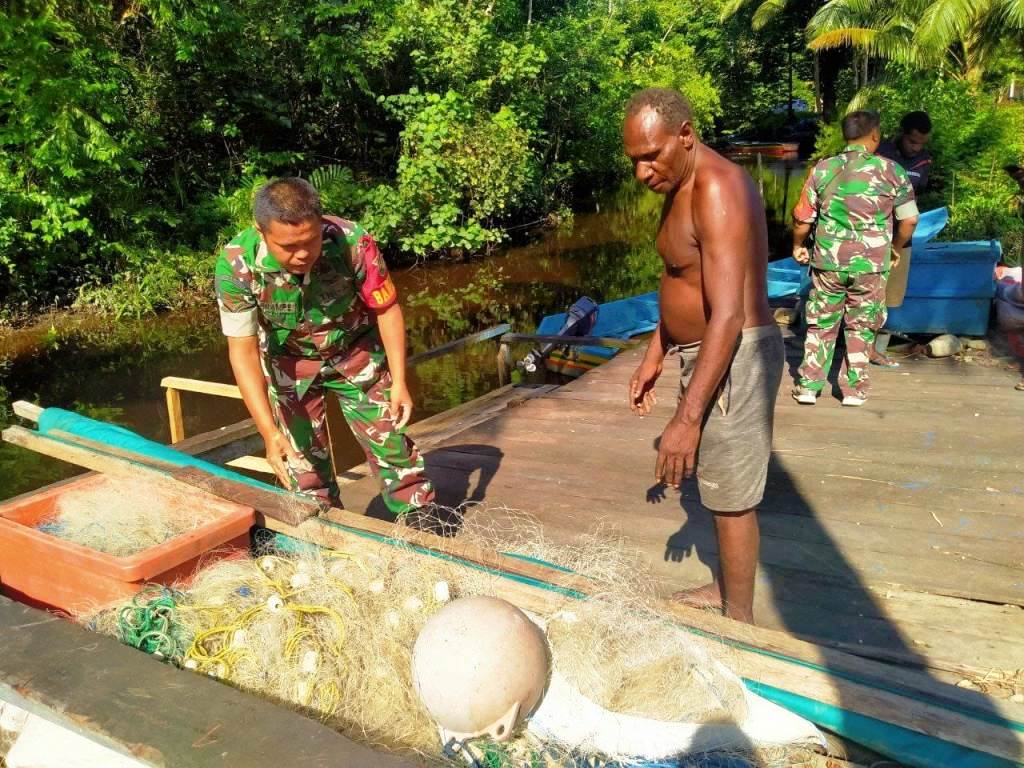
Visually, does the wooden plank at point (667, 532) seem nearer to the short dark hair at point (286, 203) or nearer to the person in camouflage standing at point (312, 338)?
the person in camouflage standing at point (312, 338)

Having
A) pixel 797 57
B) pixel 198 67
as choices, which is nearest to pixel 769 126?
pixel 797 57

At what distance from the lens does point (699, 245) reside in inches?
95.0

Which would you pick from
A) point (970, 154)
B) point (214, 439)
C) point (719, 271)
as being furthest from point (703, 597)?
point (970, 154)

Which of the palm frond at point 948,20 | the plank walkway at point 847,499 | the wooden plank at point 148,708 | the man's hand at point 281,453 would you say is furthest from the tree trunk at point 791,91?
the wooden plank at point 148,708

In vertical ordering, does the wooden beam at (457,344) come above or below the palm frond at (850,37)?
below

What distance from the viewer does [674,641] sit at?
2.11 m

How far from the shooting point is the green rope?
2.30 metres

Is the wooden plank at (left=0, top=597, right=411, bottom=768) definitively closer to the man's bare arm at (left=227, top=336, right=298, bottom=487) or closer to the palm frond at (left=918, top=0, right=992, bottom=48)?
the man's bare arm at (left=227, top=336, right=298, bottom=487)

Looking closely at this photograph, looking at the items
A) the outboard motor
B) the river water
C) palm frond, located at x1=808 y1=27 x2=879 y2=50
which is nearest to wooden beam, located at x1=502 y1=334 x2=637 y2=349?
the outboard motor

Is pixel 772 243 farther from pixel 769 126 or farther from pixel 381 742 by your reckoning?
pixel 769 126

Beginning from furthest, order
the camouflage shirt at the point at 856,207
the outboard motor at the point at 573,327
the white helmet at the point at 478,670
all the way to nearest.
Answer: the outboard motor at the point at 573,327 < the camouflage shirt at the point at 856,207 < the white helmet at the point at 478,670

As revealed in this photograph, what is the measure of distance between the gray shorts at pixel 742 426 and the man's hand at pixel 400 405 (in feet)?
4.36

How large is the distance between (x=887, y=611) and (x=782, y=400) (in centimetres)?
269

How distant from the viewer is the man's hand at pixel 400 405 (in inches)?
134
